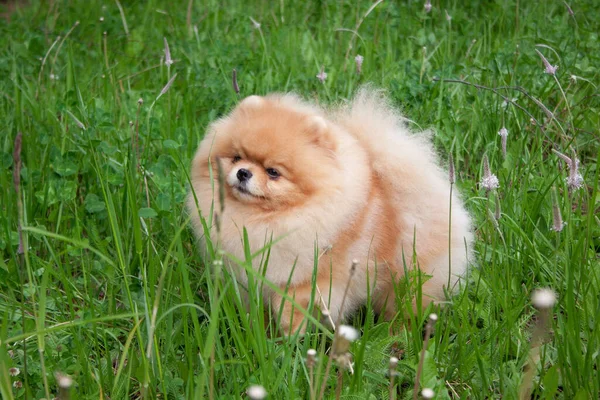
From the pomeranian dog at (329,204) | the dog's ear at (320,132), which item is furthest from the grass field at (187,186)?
the dog's ear at (320,132)

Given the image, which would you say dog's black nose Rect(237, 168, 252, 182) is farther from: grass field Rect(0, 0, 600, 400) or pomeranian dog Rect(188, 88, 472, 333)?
grass field Rect(0, 0, 600, 400)

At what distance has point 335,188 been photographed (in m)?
2.44

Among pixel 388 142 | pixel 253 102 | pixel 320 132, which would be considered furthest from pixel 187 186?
pixel 388 142

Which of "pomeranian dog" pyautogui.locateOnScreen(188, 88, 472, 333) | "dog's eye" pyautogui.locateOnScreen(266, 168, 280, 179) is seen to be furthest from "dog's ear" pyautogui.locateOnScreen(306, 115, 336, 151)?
"dog's eye" pyautogui.locateOnScreen(266, 168, 280, 179)

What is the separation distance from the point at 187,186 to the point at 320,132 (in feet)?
2.46

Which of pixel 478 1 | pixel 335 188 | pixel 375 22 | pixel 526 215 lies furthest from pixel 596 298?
pixel 478 1

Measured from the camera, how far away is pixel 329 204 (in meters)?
2.43

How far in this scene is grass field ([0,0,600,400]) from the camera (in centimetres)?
201

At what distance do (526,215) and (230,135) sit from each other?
1.17 meters

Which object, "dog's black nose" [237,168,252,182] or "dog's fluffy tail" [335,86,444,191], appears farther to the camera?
"dog's fluffy tail" [335,86,444,191]

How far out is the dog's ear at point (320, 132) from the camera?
245cm

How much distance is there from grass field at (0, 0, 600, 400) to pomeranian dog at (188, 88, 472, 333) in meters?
0.16

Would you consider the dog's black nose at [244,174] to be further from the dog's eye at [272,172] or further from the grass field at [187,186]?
the grass field at [187,186]

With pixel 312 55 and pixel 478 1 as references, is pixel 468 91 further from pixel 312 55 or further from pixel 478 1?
pixel 478 1
